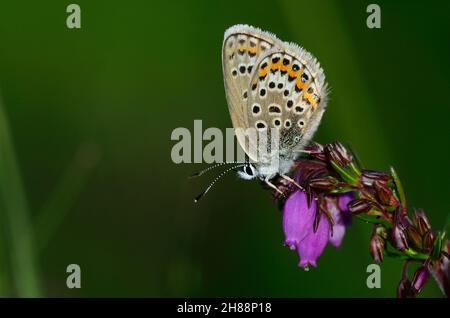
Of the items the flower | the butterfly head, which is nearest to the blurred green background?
the butterfly head

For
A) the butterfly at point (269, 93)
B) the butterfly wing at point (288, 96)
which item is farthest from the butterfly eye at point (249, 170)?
the butterfly wing at point (288, 96)

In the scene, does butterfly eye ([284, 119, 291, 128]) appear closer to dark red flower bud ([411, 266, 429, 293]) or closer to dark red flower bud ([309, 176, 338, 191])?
dark red flower bud ([309, 176, 338, 191])

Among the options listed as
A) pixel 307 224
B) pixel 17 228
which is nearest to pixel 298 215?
pixel 307 224

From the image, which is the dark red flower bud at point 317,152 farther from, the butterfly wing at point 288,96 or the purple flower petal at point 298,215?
the butterfly wing at point 288,96

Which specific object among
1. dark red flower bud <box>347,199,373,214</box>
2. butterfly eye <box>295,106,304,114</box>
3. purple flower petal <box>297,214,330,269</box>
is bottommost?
purple flower petal <box>297,214,330,269</box>
